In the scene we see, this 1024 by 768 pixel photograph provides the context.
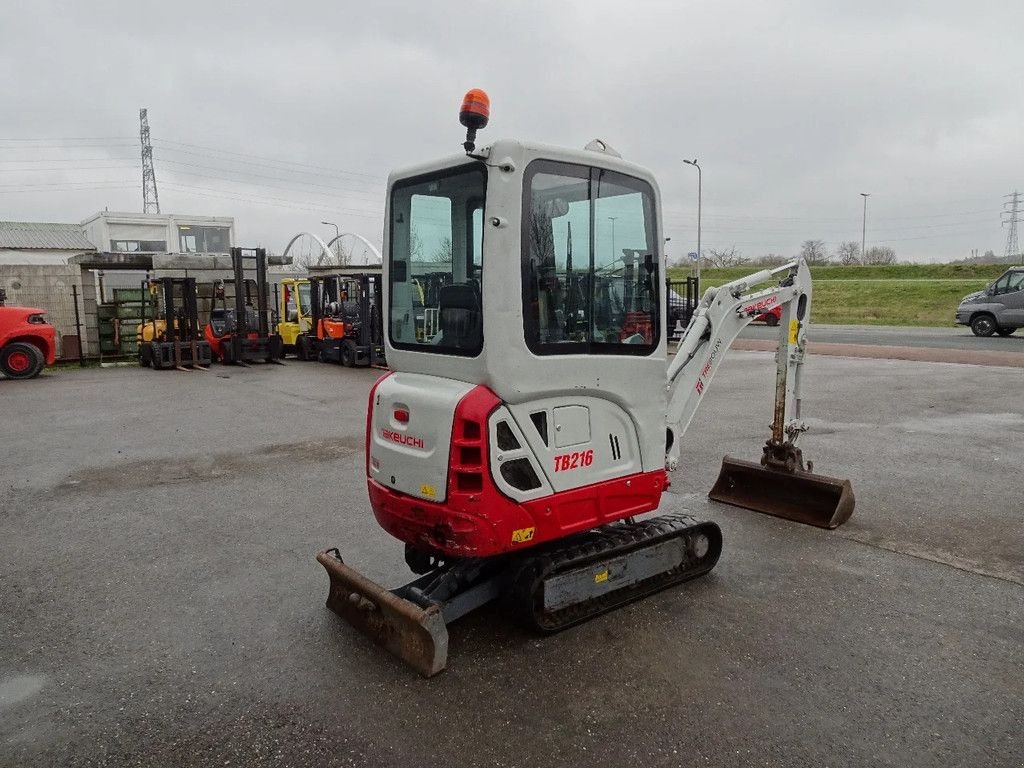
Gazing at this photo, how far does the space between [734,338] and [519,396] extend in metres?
2.66

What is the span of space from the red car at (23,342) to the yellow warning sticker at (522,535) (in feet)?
53.1

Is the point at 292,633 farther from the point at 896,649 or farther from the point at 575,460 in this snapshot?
the point at 896,649

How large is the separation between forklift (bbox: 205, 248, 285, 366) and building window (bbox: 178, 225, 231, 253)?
19958 mm

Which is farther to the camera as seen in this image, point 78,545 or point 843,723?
point 78,545

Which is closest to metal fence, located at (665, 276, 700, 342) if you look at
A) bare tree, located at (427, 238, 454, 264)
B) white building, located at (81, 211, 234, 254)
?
bare tree, located at (427, 238, 454, 264)

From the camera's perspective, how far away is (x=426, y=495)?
400 cm

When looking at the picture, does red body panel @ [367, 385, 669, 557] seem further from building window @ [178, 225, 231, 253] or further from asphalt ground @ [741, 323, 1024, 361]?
building window @ [178, 225, 231, 253]

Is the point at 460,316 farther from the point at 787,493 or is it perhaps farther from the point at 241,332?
the point at 241,332

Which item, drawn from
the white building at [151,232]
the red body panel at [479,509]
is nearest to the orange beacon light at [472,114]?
the red body panel at [479,509]

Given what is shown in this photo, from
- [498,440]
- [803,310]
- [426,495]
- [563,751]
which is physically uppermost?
[803,310]

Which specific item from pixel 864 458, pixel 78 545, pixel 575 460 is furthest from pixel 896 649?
pixel 78 545

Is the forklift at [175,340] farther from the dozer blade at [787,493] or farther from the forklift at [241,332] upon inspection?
the dozer blade at [787,493]

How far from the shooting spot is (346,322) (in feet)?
64.4

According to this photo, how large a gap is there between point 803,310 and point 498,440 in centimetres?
382
